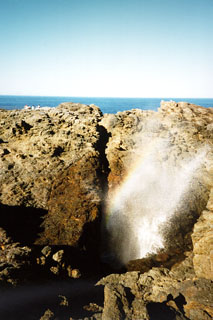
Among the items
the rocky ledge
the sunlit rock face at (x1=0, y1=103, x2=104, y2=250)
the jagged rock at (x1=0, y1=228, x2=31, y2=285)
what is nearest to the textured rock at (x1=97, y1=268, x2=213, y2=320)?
the rocky ledge

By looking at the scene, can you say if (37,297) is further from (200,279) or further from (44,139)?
(44,139)

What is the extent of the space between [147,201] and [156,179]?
1.48 metres

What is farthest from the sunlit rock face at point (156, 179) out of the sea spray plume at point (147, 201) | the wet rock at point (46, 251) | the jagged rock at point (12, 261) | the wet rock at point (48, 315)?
the wet rock at point (48, 315)

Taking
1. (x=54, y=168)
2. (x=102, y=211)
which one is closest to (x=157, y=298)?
(x=102, y=211)

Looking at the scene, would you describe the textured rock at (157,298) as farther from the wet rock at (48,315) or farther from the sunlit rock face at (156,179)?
the sunlit rock face at (156,179)

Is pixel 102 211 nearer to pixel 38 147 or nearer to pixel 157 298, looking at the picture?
pixel 157 298

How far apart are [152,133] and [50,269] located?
969cm

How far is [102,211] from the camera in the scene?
10.2 meters

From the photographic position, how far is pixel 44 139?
1225cm

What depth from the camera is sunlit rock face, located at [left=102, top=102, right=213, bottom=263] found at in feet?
32.5

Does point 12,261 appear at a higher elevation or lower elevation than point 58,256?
higher

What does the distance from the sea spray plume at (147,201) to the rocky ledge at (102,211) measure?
6 centimetres

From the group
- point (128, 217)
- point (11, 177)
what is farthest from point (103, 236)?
point (11, 177)

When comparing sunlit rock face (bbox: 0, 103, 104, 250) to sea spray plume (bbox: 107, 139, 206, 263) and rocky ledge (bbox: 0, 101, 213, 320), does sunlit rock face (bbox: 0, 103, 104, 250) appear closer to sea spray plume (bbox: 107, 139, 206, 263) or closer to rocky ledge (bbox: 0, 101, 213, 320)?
rocky ledge (bbox: 0, 101, 213, 320)
